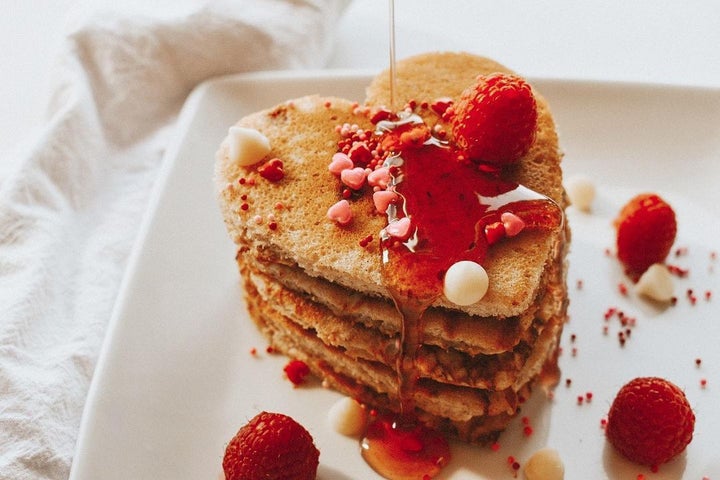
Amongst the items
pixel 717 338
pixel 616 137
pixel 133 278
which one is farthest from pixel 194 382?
pixel 616 137

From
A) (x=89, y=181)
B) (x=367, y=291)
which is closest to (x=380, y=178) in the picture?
(x=367, y=291)

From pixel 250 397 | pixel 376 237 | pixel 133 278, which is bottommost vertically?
pixel 250 397

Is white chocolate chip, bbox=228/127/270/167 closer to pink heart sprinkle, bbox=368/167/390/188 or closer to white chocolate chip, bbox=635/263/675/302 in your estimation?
pink heart sprinkle, bbox=368/167/390/188

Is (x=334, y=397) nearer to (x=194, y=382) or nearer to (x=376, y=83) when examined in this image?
(x=194, y=382)

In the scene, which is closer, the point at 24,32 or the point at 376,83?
the point at 376,83

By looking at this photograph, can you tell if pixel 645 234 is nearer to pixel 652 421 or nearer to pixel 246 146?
pixel 652 421

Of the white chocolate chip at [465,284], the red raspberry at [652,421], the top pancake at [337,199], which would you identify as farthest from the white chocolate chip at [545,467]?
the white chocolate chip at [465,284]

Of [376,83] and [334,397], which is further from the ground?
[376,83]
